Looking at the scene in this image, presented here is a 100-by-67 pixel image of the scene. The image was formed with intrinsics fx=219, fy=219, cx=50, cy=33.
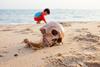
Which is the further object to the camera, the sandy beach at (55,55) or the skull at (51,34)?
the skull at (51,34)

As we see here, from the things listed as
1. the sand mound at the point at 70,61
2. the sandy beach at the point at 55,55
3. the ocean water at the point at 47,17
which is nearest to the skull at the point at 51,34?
the sandy beach at the point at 55,55

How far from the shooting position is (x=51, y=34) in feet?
13.5

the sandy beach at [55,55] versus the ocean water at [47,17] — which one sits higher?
the sandy beach at [55,55]

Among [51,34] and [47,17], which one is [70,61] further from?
[47,17]

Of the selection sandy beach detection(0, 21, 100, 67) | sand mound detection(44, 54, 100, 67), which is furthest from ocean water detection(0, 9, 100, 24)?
sand mound detection(44, 54, 100, 67)

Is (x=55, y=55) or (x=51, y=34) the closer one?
(x=55, y=55)

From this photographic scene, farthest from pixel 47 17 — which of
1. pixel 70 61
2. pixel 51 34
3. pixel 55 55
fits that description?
pixel 70 61

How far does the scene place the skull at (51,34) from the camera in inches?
161

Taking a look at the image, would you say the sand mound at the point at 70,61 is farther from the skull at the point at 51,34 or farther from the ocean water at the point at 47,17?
the ocean water at the point at 47,17

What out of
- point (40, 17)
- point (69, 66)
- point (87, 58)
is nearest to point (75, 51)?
point (87, 58)

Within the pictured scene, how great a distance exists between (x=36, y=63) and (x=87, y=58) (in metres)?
0.79

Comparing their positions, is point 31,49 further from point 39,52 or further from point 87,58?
Result: point 87,58

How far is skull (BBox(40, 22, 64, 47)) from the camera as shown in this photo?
13.4 ft

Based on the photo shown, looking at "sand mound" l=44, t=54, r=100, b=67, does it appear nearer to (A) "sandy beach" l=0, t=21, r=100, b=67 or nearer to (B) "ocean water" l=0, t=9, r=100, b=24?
(A) "sandy beach" l=0, t=21, r=100, b=67
